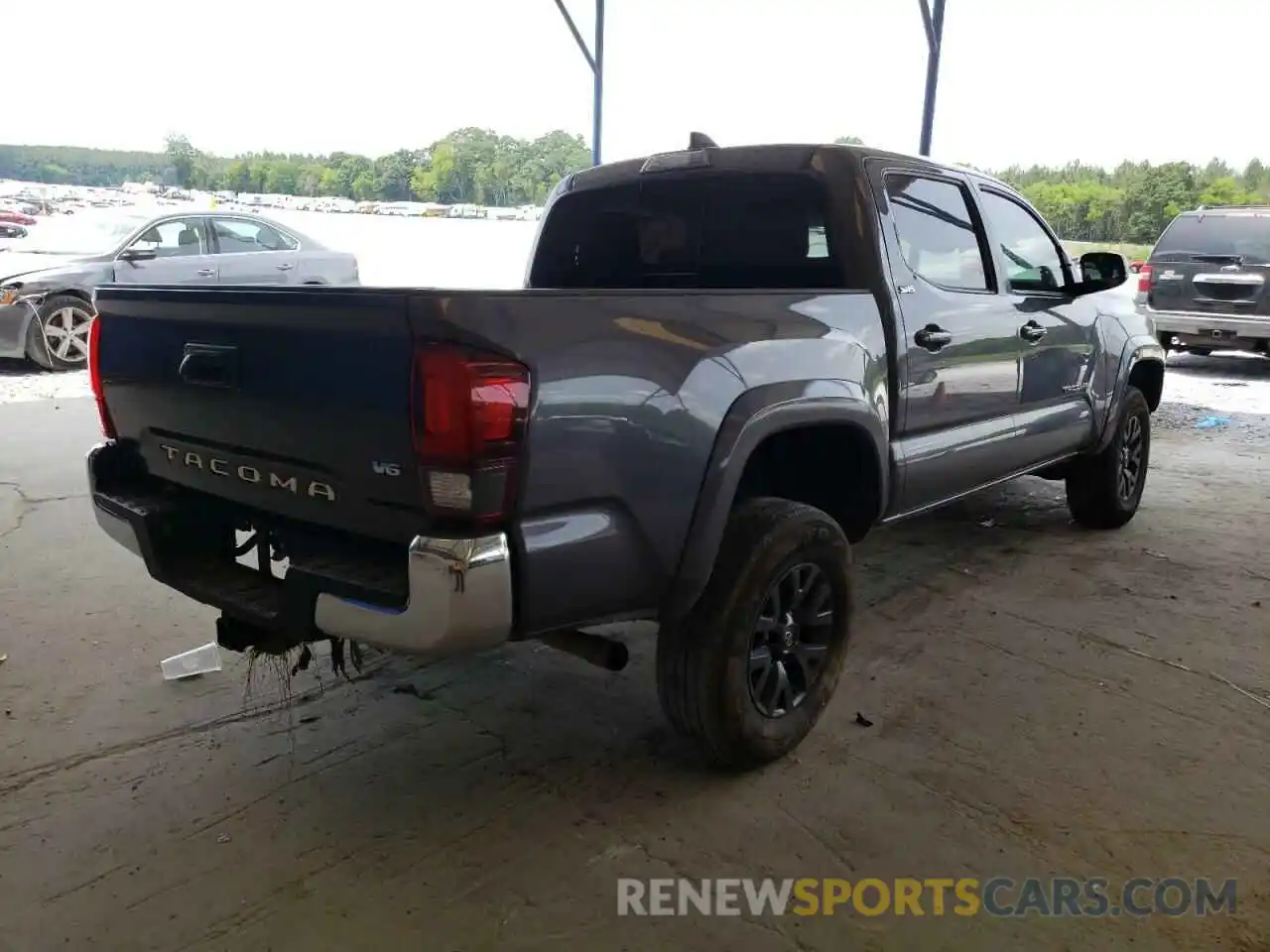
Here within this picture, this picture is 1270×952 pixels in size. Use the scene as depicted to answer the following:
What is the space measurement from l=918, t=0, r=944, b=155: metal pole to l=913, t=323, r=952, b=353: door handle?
6.60 metres

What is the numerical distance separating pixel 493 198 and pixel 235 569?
34.0ft

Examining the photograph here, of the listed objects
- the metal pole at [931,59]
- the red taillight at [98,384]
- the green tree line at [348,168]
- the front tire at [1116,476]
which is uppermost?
the metal pole at [931,59]

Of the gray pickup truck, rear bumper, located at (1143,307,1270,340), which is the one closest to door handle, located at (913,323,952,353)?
the gray pickup truck

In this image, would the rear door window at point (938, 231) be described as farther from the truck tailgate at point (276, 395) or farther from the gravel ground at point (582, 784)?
the truck tailgate at point (276, 395)

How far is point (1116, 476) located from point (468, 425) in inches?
166

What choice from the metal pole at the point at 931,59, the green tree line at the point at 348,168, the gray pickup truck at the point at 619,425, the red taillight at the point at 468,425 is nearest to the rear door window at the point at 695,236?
the gray pickup truck at the point at 619,425

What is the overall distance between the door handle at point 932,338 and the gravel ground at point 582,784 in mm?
1182

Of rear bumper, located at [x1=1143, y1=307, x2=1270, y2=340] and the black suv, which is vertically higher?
the black suv

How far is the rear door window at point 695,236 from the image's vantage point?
10.9ft

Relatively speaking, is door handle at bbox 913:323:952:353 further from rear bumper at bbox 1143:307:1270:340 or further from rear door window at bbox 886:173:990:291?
rear bumper at bbox 1143:307:1270:340

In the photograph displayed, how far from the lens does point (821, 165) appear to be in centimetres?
322

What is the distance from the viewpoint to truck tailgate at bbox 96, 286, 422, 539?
2086 mm

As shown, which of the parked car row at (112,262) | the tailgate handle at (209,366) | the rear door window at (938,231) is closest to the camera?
the tailgate handle at (209,366)

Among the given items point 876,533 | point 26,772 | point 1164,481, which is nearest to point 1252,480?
point 1164,481
